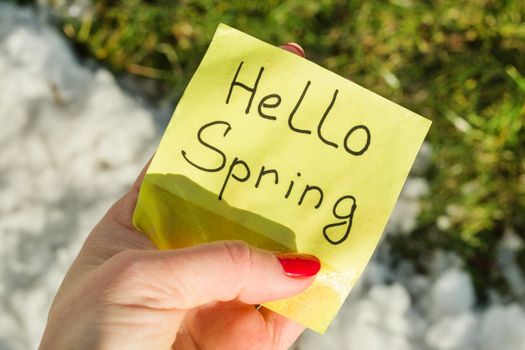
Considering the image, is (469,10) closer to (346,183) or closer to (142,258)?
(346,183)

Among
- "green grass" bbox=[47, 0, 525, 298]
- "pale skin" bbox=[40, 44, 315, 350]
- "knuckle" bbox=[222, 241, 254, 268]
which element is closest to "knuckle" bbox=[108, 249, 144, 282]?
"pale skin" bbox=[40, 44, 315, 350]

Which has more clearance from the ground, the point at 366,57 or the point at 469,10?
the point at 469,10

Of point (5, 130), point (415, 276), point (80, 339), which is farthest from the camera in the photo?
point (5, 130)

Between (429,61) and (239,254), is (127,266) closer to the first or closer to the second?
(239,254)

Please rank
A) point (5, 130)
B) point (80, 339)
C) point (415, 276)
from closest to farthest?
point (80, 339) < point (415, 276) < point (5, 130)

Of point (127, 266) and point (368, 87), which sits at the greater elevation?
point (368, 87)

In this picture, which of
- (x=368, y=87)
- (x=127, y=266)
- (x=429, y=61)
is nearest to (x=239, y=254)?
(x=127, y=266)

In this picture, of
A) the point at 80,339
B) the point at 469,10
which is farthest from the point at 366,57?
the point at 80,339
